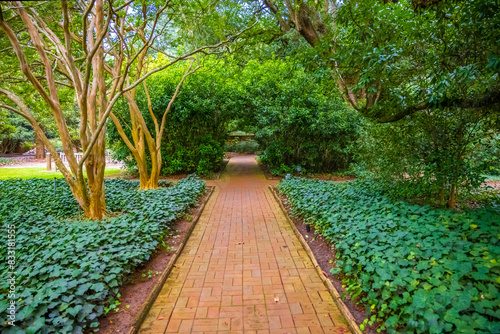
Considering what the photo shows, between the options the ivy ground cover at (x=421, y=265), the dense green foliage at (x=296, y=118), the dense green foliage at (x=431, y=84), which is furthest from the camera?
the dense green foliage at (x=296, y=118)

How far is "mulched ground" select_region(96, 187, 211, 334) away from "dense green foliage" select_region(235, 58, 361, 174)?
24.3 feet

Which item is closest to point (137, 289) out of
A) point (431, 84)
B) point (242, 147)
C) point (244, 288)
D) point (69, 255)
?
point (69, 255)

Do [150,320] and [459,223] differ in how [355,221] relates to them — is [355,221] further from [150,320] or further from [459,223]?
[150,320]

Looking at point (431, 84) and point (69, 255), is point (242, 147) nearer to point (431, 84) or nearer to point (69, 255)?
point (431, 84)

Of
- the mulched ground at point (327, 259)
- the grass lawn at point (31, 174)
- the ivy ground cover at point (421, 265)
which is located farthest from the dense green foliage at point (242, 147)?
the ivy ground cover at point (421, 265)

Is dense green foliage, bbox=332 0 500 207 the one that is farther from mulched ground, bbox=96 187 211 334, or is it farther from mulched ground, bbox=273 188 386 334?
mulched ground, bbox=96 187 211 334

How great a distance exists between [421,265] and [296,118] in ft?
29.3

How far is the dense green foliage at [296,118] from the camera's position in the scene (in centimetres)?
1071

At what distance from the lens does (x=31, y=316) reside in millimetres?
2088

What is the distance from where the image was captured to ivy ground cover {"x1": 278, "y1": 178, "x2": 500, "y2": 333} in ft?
6.52

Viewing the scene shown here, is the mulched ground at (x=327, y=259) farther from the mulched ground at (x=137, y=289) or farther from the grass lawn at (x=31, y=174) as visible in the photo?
the grass lawn at (x=31, y=174)

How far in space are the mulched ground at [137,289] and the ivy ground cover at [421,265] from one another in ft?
7.44

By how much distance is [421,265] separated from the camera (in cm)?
257

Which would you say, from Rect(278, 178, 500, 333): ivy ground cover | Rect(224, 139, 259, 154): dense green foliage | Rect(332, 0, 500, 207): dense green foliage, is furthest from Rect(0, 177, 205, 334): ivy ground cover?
Rect(224, 139, 259, 154): dense green foliage
